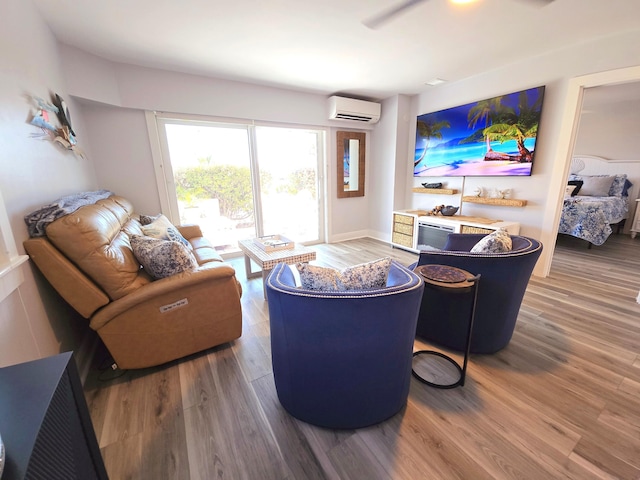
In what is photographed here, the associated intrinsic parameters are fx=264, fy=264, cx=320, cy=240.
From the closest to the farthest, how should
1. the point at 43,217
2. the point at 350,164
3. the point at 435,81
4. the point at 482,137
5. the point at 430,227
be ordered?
the point at 43,217
the point at 482,137
the point at 435,81
the point at 430,227
the point at 350,164

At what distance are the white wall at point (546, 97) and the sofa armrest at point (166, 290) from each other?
3510mm

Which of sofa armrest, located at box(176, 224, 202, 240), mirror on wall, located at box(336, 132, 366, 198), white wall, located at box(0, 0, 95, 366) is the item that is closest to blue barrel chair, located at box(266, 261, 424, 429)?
white wall, located at box(0, 0, 95, 366)

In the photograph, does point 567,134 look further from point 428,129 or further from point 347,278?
point 347,278

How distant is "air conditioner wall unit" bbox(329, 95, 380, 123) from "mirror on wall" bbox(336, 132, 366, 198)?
33cm

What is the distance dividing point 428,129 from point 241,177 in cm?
294

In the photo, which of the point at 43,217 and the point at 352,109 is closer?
the point at 43,217

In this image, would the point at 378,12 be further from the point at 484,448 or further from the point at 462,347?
the point at 484,448

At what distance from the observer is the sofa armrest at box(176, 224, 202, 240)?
3271 millimetres

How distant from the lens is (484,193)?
3.62 meters

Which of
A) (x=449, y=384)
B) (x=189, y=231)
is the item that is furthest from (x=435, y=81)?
(x=189, y=231)

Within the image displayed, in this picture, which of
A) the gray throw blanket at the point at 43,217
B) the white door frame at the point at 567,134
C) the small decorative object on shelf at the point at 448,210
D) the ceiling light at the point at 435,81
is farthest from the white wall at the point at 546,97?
the gray throw blanket at the point at 43,217

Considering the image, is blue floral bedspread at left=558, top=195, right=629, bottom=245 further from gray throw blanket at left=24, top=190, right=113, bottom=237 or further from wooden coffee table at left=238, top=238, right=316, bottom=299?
gray throw blanket at left=24, top=190, right=113, bottom=237

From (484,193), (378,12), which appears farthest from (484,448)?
(484,193)

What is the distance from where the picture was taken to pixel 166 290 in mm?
1617
